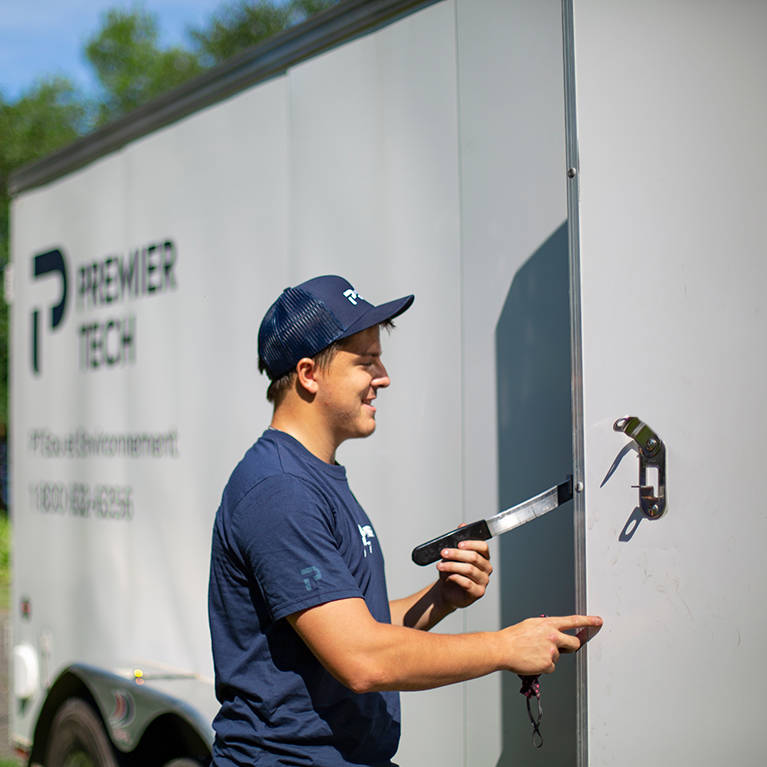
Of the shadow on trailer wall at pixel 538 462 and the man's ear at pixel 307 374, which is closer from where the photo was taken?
the man's ear at pixel 307 374

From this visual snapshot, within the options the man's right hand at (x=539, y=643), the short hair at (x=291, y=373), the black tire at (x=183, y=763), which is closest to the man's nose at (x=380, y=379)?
the short hair at (x=291, y=373)

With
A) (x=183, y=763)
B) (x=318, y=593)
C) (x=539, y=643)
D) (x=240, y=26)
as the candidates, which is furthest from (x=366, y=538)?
(x=240, y=26)

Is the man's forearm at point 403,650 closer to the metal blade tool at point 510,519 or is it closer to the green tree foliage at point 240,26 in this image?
the metal blade tool at point 510,519

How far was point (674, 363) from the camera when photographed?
204 centimetres

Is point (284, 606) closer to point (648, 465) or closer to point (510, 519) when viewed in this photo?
point (510, 519)

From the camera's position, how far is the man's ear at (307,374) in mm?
2025

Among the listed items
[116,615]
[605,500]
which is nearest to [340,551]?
[605,500]

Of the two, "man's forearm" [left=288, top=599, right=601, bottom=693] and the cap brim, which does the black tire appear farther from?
the cap brim

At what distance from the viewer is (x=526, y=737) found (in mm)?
2480

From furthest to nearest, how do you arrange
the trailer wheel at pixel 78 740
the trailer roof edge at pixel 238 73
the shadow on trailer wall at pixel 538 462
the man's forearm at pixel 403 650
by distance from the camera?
1. the trailer wheel at pixel 78 740
2. the trailer roof edge at pixel 238 73
3. the shadow on trailer wall at pixel 538 462
4. the man's forearm at pixel 403 650

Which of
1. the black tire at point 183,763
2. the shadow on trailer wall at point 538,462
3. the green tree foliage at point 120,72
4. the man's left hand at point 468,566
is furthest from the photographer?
the green tree foliage at point 120,72

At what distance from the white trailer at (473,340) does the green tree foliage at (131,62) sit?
22128mm

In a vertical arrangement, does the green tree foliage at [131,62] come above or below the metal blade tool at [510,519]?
above

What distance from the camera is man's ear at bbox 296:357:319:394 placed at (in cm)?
203
